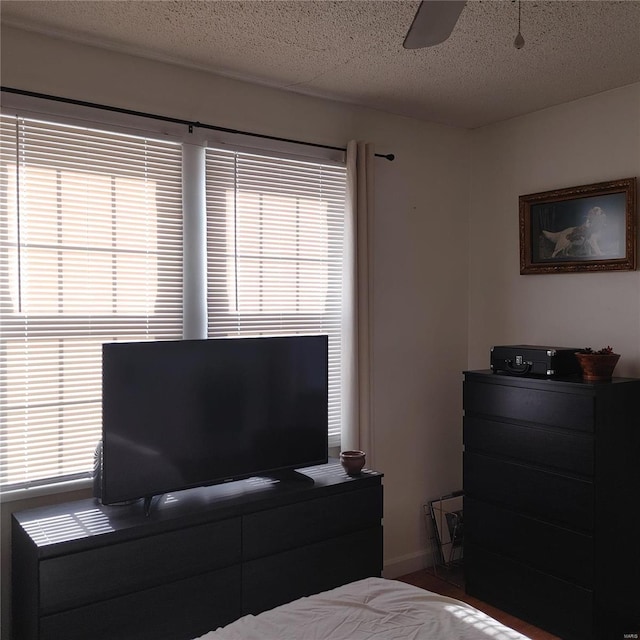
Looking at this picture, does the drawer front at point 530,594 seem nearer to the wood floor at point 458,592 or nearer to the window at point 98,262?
the wood floor at point 458,592

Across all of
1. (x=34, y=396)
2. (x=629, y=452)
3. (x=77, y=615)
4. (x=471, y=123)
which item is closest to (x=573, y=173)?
(x=471, y=123)

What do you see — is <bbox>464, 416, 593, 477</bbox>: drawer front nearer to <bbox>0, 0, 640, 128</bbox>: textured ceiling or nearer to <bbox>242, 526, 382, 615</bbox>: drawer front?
<bbox>242, 526, 382, 615</bbox>: drawer front

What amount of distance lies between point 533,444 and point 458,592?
3.40 ft

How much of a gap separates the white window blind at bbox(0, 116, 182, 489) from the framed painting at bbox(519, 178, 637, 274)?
1.99 meters

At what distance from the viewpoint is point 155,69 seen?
115 inches

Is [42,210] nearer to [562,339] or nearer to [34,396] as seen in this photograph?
[34,396]

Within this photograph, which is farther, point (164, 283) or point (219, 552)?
point (164, 283)

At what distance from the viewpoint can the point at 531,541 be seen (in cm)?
321

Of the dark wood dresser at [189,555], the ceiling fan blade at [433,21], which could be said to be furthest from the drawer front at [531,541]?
the ceiling fan blade at [433,21]

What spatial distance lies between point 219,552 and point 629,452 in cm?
193

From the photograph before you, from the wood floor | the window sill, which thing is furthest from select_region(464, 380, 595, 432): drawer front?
the window sill

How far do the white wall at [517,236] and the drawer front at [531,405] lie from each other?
484mm

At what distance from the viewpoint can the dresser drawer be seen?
2.99m

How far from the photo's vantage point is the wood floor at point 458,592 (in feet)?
10.4
